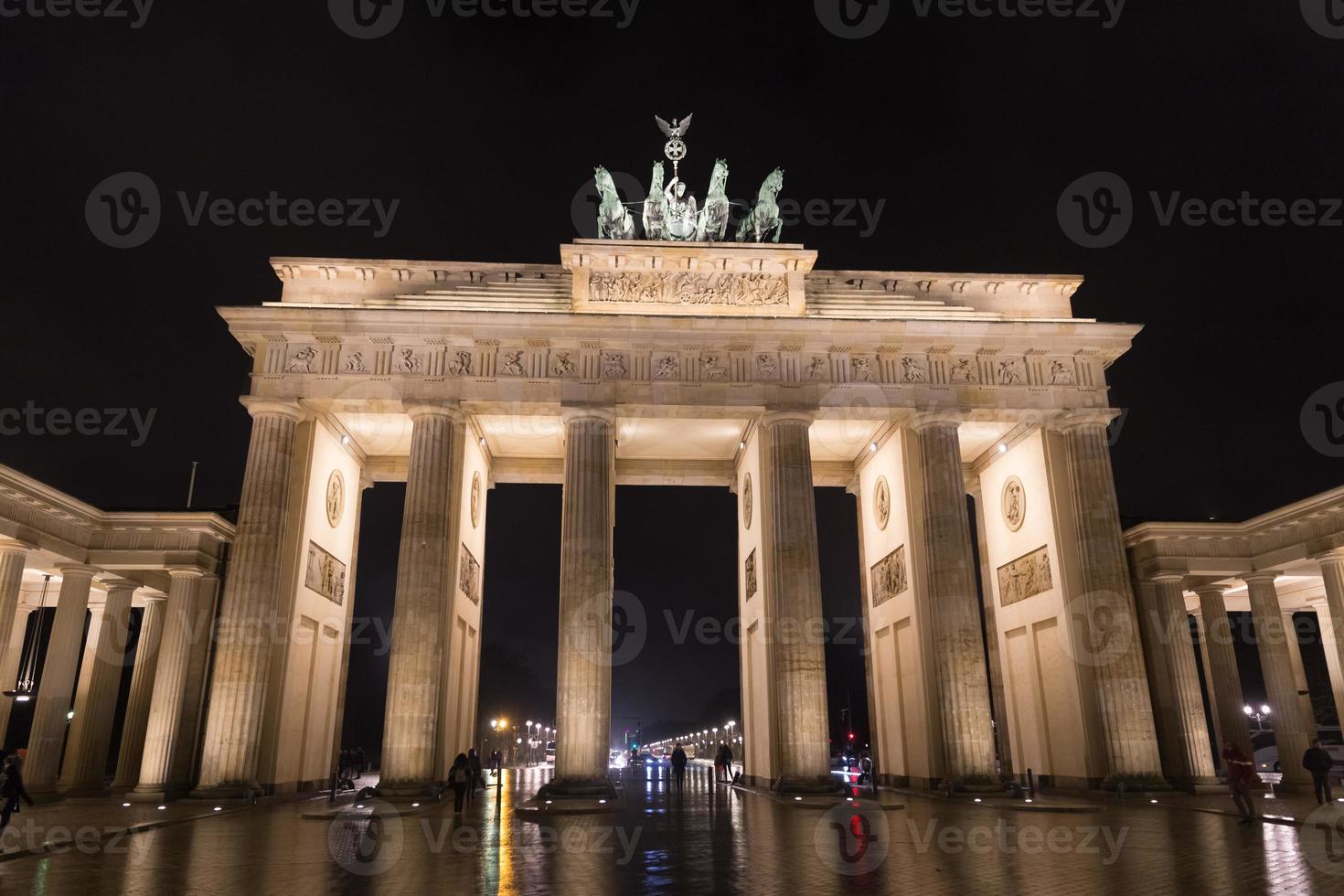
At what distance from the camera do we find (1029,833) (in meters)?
15.0

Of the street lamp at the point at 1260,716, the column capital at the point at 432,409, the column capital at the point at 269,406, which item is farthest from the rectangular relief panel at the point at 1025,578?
the street lamp at the point at 1260,716

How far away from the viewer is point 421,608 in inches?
977

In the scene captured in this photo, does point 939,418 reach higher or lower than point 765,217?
lower

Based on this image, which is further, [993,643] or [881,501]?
[881,501]

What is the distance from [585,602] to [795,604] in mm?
6043

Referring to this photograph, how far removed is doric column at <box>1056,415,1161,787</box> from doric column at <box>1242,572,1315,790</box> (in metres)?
4.91

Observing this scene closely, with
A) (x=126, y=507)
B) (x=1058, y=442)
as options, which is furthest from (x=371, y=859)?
(x=1058, y=442)

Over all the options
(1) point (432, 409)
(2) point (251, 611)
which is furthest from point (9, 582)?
(1) point (432, 409)

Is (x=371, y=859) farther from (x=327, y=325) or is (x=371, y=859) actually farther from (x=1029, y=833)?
(x=327, y=325)

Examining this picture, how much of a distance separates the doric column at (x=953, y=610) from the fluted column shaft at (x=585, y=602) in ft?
31.6

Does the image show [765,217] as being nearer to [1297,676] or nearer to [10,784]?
[10,784]

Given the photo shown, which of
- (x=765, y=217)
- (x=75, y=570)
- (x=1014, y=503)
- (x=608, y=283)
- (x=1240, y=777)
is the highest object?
(x=765, y=217)

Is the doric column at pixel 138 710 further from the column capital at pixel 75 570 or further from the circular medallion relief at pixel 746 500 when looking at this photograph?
the circular medallion relief at pixel 746 500

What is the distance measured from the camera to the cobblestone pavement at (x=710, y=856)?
9836 mm
